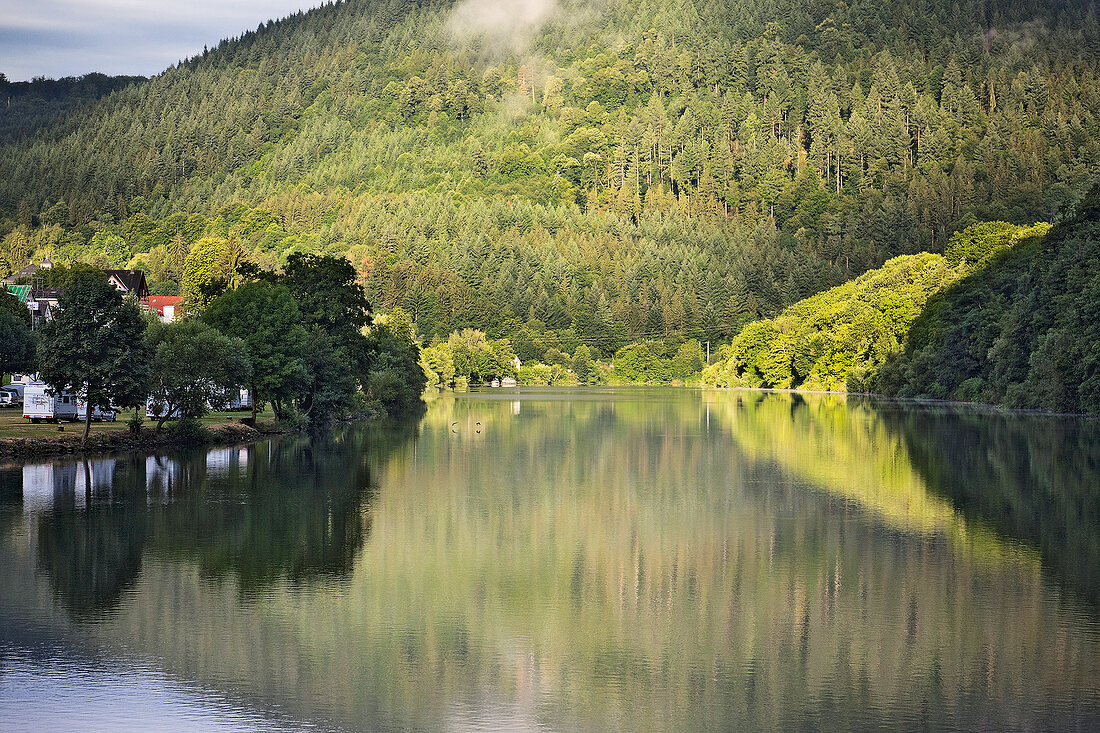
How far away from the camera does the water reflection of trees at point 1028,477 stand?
89.7 ft

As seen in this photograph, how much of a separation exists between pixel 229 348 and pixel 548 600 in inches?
1530

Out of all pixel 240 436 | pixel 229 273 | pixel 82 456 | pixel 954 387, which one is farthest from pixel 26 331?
pixel 229 273

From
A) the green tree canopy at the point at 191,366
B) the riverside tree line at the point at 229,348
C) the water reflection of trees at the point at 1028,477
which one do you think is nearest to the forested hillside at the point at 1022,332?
the water reflection of trees at the point at 1028,477

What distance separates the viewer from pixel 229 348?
56906 mm

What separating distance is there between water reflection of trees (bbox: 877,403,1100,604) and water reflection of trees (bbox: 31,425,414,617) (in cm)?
1569

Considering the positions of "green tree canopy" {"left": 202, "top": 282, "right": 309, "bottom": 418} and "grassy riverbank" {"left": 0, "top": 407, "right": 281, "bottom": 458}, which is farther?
"green tree canopy" {"left": 202, "top": 282, "right": 309, "bottom": 418}

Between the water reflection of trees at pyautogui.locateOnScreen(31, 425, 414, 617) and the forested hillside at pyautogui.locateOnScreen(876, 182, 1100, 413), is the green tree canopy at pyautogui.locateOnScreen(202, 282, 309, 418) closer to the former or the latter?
the water reflection of trees at pyautogui.locateOnScreen(31, 425, 414, 617)

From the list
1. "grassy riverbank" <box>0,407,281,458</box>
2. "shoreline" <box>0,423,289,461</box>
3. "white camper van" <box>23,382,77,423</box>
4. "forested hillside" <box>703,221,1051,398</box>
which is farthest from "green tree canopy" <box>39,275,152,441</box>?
"forested hillside" <box>703,221,1051,398</box>

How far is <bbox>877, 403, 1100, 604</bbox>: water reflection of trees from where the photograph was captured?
27.3 m

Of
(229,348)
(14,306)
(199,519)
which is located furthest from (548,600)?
(14,306)

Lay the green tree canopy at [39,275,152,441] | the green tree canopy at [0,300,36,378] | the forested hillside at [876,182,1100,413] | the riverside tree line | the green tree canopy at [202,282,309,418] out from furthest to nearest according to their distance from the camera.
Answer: the forested hillside at [876,182,1100,413], the green tree canopy at [0,300,36,378], the green tree canopy at [202,282,309,418], the riverside tree line, the green tree canopy at [39,275,152,441]

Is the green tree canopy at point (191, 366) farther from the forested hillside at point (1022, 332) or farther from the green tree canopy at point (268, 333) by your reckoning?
the forested hillside at point (1022, 332)

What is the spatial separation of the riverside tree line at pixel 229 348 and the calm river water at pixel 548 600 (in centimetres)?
590

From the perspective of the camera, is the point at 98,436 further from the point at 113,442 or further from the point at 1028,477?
the point at 1028,477
